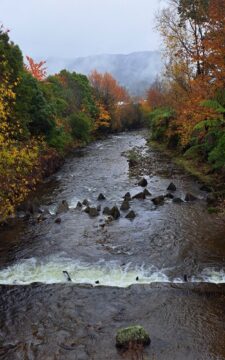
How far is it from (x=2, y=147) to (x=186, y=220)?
10220mm

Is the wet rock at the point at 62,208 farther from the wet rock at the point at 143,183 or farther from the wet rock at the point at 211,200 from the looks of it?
the wet rock at the point at 211,200

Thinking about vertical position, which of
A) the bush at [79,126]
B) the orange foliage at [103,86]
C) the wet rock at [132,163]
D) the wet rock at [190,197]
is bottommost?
the wet rock at [132,163]

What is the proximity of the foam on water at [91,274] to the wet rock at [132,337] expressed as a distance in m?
3.37

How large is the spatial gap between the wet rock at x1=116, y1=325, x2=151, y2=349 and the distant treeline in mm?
7673

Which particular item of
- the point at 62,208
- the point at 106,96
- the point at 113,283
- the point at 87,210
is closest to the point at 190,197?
the point at 87,210

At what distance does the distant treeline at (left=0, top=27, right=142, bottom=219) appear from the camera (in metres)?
17.3

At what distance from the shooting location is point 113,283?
562 inches

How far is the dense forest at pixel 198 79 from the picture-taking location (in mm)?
23381

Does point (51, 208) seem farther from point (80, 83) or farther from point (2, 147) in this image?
point (80, 83)

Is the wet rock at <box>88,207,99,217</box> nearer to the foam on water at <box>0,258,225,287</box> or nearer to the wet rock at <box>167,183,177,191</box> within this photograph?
the foam on water at <box>0,258,225,287</box>

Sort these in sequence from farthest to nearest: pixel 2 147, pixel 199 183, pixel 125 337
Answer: pixel 199 183, pixel 2 147, pixel 125 337

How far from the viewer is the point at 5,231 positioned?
1977 centimetres

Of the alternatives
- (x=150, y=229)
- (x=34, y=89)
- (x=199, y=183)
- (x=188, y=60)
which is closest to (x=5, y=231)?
(x=150, y=229)

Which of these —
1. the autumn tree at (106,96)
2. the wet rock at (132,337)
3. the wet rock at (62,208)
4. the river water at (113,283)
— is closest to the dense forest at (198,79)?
the river water at (113,283)
